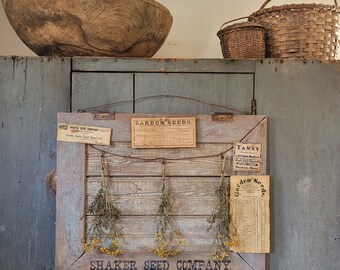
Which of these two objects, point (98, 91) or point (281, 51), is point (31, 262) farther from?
point (281, 51)

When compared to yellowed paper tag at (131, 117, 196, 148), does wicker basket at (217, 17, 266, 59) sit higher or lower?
higher

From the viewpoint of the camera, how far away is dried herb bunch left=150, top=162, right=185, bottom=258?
1048mm

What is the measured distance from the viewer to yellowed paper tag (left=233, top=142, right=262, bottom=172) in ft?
3.53

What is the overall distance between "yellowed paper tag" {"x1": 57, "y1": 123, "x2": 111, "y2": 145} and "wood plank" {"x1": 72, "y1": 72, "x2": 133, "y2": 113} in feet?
0.23

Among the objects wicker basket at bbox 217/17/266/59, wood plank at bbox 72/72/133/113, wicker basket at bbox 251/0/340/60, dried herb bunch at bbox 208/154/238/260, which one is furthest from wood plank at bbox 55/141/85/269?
wicker basket at bbox 251/0/340/60

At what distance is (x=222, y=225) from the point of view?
1.06 meters

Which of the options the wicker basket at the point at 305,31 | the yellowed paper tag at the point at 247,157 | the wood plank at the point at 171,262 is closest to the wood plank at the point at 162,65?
the wicker basket at the point at 305,31

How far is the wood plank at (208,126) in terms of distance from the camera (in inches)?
42.3

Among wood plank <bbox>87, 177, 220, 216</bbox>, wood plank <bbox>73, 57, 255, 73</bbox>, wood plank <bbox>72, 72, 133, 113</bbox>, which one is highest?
wood plank <bbox>73, 57, 255, 73</bbox>

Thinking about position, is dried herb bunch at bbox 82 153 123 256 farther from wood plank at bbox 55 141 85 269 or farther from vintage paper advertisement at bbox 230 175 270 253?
vintage paper advertisement at bbox 230 175 270 253

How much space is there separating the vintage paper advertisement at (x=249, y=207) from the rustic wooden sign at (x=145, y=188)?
0.05 metres

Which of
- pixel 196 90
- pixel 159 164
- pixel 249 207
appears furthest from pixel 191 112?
pixel 249 207

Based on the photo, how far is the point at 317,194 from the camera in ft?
3.61

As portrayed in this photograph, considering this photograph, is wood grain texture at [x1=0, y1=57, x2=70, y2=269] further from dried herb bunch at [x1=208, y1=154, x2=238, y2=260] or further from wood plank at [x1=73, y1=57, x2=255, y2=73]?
dried herb bunch at [x1=208, y1=154, x2=238, y2=260]
